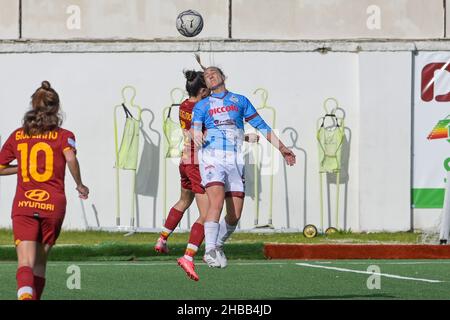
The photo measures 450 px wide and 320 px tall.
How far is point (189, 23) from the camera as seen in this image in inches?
840

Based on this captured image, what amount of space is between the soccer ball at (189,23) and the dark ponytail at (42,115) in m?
11.5

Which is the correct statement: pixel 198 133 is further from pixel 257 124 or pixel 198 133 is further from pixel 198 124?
pixel 257 124

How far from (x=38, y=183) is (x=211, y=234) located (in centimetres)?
Result: 322

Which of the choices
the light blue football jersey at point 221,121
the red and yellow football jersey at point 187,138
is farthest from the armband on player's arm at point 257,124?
the red and yellow football jersey at point 187,138

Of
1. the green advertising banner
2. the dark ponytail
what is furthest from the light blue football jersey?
the green advertising banner

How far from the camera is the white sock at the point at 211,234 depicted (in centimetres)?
1279

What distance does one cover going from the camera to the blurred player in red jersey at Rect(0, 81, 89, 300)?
32.4 feet

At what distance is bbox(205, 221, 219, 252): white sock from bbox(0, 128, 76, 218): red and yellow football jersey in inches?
119

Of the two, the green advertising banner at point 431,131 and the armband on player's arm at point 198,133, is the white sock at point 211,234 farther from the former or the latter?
the green advertising banner at point 431,131

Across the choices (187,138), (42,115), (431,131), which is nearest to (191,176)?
(187,138)

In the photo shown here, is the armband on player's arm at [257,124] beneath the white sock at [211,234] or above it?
above

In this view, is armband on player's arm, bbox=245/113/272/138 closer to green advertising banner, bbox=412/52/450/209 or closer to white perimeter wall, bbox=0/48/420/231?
white perimeter wall, bbox=0/48/420/231

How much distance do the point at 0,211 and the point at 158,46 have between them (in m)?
3.77

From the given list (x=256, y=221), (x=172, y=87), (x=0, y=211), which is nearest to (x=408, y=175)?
(x=256, y=221)
